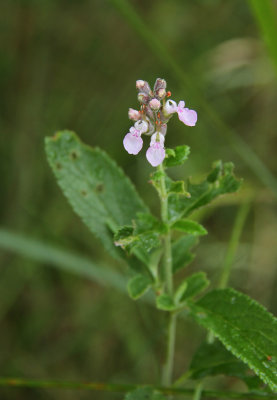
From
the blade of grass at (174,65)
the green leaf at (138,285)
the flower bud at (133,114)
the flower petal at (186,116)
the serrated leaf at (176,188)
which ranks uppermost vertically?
the blade of grass at (174,65)

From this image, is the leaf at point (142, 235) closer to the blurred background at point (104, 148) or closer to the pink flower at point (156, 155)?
the pink flower at point (156, 155)

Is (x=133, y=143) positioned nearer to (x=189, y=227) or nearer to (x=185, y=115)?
(x=185, y=115)

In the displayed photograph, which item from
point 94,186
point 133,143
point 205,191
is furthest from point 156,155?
point 94,186

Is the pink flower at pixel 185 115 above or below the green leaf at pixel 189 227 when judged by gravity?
above

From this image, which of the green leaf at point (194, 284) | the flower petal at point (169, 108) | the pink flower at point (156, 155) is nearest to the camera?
the pink flower at point (156, 155)

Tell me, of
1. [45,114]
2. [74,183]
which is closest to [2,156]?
[45,114]

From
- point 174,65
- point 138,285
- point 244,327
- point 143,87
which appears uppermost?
point 174,65

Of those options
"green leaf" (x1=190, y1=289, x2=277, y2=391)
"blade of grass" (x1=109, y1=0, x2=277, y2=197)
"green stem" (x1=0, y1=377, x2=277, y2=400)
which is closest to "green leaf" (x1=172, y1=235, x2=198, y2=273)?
"green leaf" (x1=190, y1=289, x2=277, y2=391)

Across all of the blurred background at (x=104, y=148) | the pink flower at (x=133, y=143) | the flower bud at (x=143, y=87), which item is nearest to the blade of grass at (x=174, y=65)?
the blurred background at (x=104, y=148)
